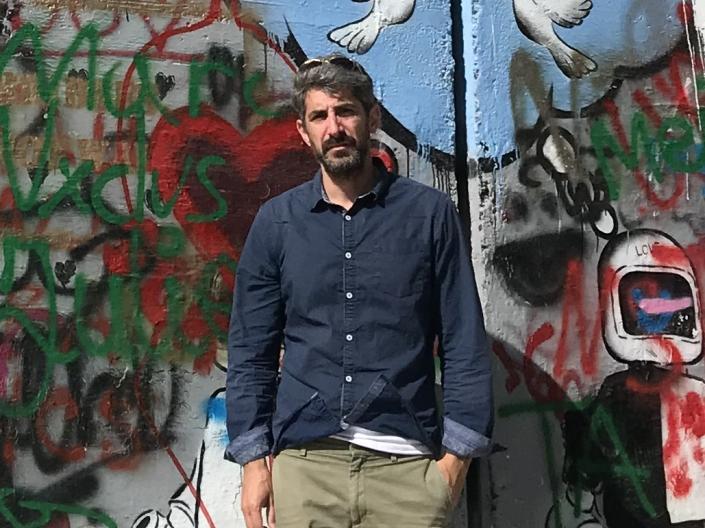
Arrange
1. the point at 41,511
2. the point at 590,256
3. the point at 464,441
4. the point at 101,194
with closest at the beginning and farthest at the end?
the point at 464,441
the point at 41,511
the point at 101,194
the point at 590,256

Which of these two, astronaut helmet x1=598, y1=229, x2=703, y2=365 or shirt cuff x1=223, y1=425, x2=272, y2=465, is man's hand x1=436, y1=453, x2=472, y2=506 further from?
astronaut helmet x1=598, y1=229, x2=703, y2=365

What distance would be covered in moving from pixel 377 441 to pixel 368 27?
169 cm

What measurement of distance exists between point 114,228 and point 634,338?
80.4 inches

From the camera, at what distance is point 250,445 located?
257 cm

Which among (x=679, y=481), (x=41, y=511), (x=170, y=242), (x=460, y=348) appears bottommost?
(x=679, y=481)

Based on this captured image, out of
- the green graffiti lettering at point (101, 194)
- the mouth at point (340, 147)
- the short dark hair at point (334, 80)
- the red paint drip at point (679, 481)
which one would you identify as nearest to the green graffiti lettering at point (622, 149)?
the red paint drip at point (679, 481)

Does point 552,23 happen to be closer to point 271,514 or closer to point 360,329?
point 360,329

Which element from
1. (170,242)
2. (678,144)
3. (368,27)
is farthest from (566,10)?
(170,242)

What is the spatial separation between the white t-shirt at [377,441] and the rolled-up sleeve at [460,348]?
0.34 ft

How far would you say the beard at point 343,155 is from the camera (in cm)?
257

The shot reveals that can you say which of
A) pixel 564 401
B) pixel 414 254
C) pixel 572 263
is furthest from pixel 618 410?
pixel 414 254

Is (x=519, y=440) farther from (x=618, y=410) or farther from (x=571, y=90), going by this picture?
(x=571, y=90)

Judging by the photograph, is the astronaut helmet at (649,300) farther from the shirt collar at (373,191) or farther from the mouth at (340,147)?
the mouth at (340,147)

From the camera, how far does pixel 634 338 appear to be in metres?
3.71
